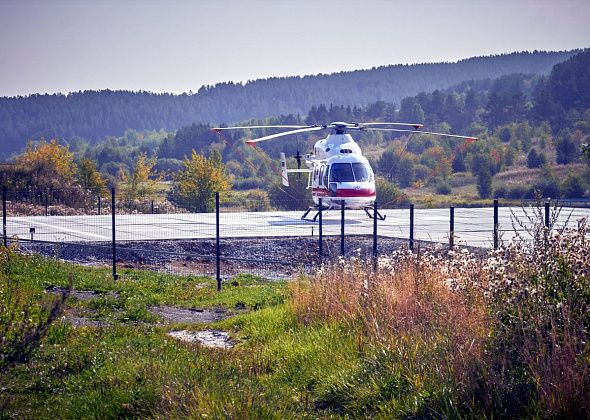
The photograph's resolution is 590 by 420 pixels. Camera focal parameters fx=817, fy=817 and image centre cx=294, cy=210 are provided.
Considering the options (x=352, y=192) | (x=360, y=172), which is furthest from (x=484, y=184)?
(x=352, y=192)

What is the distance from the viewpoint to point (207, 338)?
11.2 m

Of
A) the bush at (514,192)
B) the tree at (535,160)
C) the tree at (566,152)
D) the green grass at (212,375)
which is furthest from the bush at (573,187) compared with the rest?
the green grass at (212,375)

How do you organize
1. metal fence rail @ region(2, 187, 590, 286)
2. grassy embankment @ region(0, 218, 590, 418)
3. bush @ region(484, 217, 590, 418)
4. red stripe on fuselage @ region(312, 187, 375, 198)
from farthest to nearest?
red stripe on fuselage @ region(312, 187, 375, 198)
metal fence rail @ region(2, 187, 590, 286)
grassy embankment @ region(0, 218, 590, 418)
bush @ region(484, 217, 590, 418)

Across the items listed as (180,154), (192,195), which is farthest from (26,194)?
(180,154)

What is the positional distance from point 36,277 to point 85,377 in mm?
7912

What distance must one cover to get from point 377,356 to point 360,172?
2421cm

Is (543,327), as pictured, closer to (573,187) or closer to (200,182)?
(200,182)

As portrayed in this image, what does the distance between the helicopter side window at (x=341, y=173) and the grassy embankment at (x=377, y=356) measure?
67.7 feet

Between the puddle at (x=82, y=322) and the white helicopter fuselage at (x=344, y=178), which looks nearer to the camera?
the puddle at (x=82, y=322)

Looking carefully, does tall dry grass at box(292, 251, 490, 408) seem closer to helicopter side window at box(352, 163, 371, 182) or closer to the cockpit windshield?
the cockpit windshield

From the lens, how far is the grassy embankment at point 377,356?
684cm

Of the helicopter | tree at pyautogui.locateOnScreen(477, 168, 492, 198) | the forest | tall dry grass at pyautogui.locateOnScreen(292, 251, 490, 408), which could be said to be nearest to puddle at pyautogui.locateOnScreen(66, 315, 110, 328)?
tall dry grass at pyautogui.locateOnScreen(292, 251, 490, 408)

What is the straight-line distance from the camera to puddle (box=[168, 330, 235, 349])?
10.7m

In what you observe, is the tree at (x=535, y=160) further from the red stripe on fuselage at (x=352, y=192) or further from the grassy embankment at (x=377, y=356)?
the grassy embankment at (x=377, y=356)
